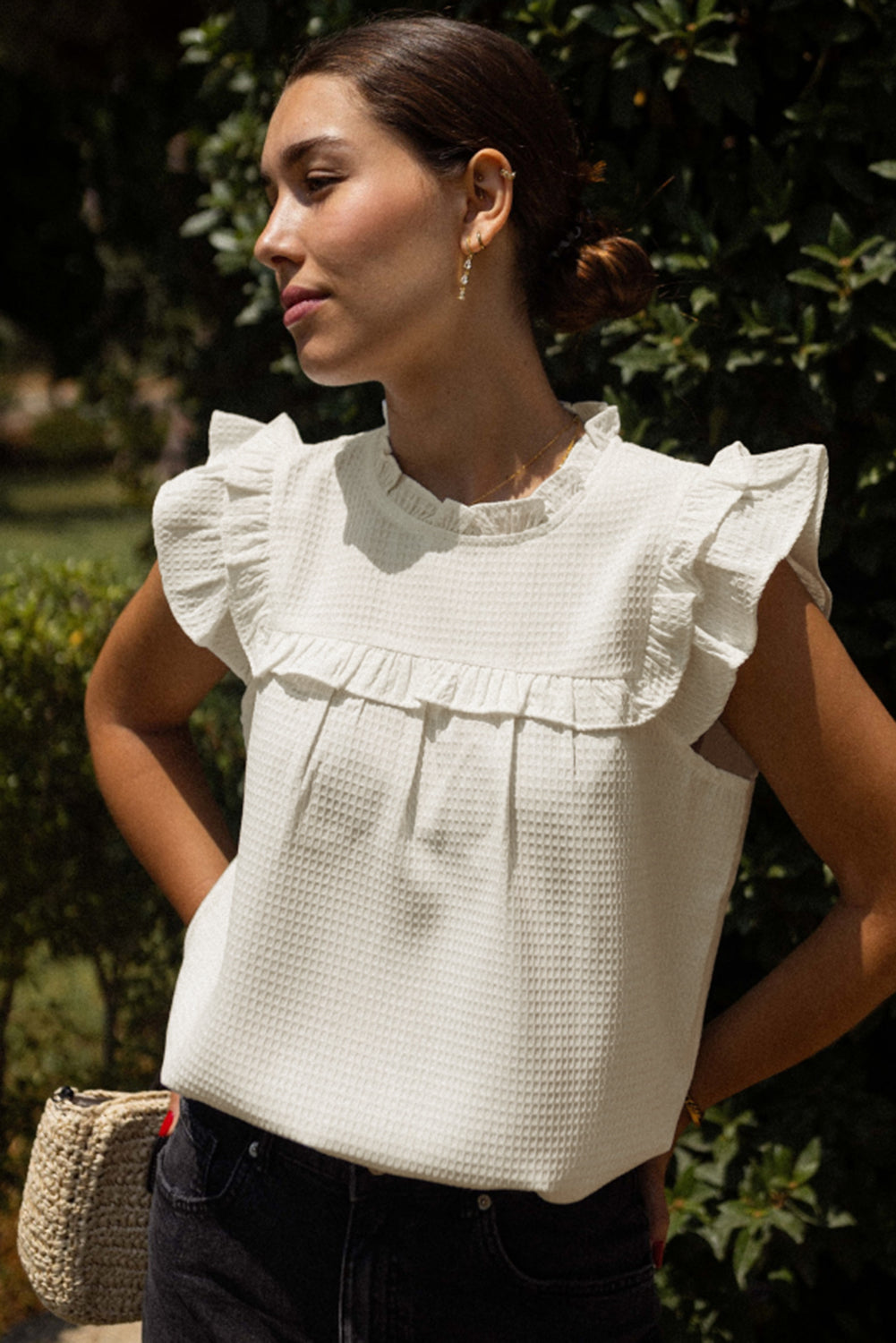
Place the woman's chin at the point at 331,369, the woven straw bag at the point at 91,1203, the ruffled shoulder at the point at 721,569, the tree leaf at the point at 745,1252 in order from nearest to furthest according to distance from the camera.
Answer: the ruffled shoulder at the point at 721,569, the woman's chin at the point at 331,369, the woven straw bag at the point at 91,1203, the tree leaf at the point at 745,1252

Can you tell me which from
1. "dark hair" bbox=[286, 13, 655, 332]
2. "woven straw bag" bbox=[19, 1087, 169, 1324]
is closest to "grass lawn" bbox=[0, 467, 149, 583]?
"woven straw bag" bbox=[19, 1087, 169, 1324]

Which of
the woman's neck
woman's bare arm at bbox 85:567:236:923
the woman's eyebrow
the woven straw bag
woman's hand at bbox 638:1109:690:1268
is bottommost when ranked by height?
the woven straw bag

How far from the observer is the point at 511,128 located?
5.25 feet

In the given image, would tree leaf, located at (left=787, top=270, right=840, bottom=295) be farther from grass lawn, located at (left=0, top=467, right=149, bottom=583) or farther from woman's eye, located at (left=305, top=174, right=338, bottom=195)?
grass lawn, located at (left=0, top=467, right=149, bottom=583)

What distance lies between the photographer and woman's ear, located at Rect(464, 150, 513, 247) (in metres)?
1.56

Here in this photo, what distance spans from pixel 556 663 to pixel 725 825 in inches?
11.6

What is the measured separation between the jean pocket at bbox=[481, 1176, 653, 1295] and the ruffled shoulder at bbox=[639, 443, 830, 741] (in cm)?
55


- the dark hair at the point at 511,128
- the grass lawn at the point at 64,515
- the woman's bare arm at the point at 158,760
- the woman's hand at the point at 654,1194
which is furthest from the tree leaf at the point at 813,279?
the grass lawn at the point at 64,515

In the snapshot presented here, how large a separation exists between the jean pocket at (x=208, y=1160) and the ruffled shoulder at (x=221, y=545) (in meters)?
0.55

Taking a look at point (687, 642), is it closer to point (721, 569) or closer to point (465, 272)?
point (721, 569)

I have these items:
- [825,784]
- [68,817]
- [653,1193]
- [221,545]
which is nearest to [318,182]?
[221,545]

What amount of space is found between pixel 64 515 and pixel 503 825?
18379mm

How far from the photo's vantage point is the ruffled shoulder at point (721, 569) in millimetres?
1447

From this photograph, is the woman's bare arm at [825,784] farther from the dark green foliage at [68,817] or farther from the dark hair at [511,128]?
the dark green foliage at [68,817]
